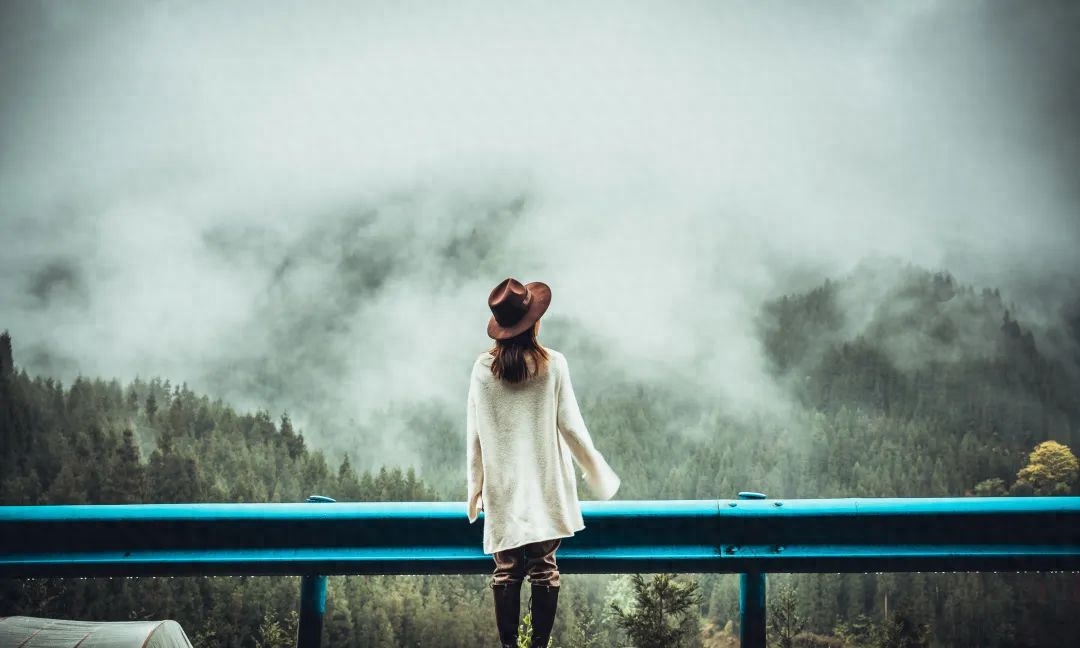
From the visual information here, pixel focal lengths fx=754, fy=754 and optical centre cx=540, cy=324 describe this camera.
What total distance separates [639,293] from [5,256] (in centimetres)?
746

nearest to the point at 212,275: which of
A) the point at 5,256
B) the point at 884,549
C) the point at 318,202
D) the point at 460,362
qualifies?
the point at 318,202

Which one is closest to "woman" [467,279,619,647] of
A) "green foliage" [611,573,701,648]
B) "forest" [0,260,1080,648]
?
"green foliage" [611,573,701,648]

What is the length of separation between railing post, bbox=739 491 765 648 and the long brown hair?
Result: 1.05 metres

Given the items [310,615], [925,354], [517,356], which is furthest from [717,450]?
[310,615]

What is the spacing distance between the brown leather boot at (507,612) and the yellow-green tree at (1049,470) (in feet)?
19.1

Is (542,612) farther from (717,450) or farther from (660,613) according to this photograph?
(717,450)

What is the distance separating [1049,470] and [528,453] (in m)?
6.00

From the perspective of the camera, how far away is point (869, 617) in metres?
4.07

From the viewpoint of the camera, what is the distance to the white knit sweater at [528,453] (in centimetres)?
312

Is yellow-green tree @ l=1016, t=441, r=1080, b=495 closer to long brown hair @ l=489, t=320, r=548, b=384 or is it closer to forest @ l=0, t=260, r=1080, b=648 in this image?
forest @ l=0, t=260, r=1080, b=648

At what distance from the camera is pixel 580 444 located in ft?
10.7

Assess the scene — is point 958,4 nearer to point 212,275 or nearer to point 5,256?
point 212,275

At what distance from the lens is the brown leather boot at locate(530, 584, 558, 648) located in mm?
3016

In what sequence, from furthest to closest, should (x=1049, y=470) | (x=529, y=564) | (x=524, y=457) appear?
(x=1049, y=470) < (x=524, y=457) < (x=529, y=564)
